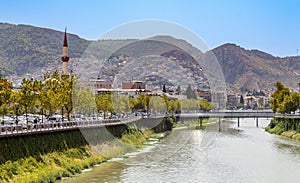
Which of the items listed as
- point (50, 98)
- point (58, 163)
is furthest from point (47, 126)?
point (50, 98)

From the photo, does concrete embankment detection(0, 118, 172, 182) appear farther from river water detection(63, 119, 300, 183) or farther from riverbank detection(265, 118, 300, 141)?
riverbank detection(265, 118, 300, 141)

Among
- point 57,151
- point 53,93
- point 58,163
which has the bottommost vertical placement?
point 58,163

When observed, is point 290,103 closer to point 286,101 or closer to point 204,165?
point 286,101

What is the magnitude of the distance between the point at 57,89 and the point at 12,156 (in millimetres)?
23774

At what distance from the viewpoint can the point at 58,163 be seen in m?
45.7

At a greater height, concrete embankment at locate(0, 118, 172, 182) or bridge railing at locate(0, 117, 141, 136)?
bridge railing at locate(0, 117, 141, 136)

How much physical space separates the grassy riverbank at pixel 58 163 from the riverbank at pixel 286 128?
38962mm

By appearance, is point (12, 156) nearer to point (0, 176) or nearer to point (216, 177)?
point (0, 176)

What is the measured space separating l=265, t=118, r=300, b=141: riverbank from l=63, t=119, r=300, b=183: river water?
15.2 meters

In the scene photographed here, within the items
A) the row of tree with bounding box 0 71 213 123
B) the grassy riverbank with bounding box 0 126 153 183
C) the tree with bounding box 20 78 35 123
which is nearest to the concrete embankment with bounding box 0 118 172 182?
the grassy riverbank with bounding box 0 126 153 183

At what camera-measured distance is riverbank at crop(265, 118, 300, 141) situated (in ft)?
305

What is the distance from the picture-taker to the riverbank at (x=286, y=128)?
3654 inches

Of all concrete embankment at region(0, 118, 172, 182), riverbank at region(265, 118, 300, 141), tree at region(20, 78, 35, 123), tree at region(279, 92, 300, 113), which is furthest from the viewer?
tree at region(279, 92, 300, 113)

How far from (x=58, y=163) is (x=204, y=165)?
1812cm
